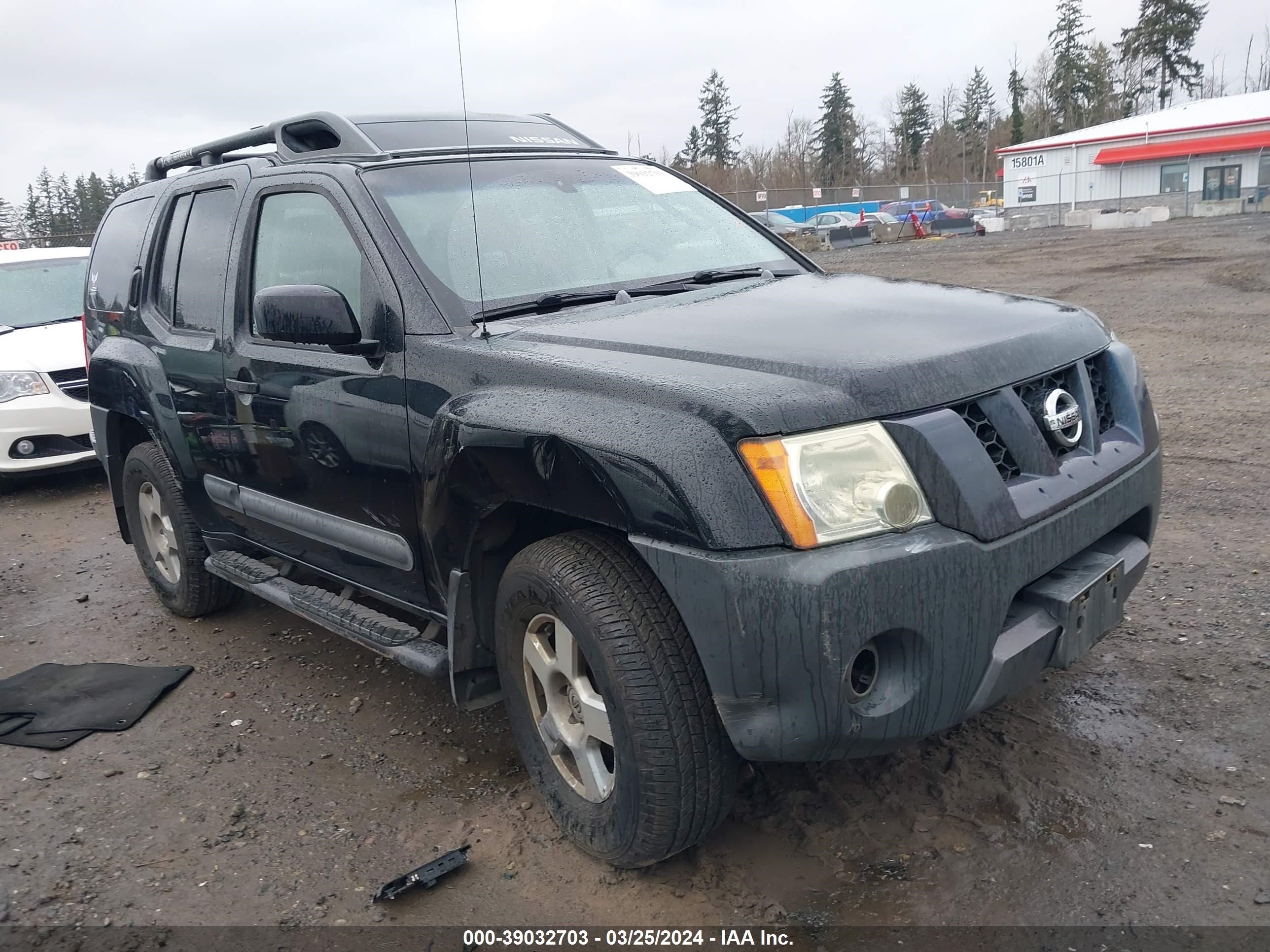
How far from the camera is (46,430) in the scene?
300 inches

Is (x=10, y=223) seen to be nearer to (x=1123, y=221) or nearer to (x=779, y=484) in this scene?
(x=1123, y=221)

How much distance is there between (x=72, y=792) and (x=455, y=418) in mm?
1971

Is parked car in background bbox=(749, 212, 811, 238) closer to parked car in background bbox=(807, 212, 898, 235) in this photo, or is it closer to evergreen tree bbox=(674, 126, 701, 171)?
parked car in background bbox=(807, 212, 898, 235)

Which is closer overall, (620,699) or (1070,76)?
(620,699)

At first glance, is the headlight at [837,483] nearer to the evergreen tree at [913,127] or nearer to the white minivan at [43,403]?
the white minivan at [43,403]

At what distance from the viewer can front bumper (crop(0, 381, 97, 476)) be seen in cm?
755

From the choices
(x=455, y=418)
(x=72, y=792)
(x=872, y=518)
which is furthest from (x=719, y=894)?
(x=72, y=792)

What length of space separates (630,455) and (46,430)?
6.81 metres

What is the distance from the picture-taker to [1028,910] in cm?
248

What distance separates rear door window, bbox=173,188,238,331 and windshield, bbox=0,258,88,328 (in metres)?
5.21

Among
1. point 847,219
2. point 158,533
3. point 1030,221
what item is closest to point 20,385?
point 158,533

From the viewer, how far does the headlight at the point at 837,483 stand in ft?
7.30

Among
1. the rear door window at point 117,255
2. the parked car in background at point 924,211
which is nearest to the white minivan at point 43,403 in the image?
the rear door window at point 117,255

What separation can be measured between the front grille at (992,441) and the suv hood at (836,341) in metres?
0.05
